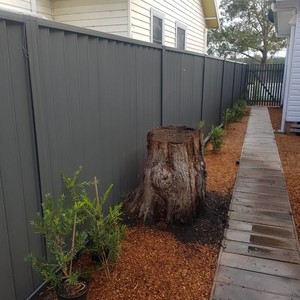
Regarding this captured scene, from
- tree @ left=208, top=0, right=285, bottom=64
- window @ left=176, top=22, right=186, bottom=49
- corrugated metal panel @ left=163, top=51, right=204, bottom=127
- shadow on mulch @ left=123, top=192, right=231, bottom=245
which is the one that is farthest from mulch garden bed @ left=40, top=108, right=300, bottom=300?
tree @ left=208, top=0, right=285, bottom=64

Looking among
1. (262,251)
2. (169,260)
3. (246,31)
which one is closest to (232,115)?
(262,251)

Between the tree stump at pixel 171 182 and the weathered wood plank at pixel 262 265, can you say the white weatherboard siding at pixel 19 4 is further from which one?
the weathered wood plank at pixel 262 265

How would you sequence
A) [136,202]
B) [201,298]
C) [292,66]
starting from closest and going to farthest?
[201,298], [136,202], [292,66]

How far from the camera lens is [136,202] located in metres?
3.38

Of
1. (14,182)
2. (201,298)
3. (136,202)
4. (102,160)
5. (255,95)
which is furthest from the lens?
(255,95)

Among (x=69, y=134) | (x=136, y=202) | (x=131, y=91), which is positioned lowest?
(x=136, y=202)

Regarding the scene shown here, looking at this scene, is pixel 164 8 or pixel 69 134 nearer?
pixel 69 134

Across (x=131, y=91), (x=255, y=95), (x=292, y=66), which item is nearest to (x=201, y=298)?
(x=131, y=91)

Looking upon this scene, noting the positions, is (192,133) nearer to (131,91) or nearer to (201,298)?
(131,91)

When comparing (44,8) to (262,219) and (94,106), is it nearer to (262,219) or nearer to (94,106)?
(94,106)

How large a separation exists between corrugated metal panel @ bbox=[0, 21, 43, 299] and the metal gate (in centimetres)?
1594

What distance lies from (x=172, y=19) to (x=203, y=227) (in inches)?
294

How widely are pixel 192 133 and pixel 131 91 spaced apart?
2.76 feet

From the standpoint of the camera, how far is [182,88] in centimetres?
544
